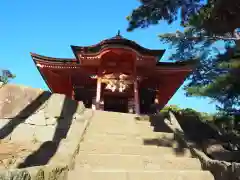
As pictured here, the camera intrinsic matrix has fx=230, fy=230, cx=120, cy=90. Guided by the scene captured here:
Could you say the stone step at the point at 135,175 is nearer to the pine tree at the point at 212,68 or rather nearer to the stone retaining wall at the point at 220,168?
the stone retaining wall at the point at 220,168

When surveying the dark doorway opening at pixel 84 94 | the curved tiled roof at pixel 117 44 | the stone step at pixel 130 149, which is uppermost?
the curved tiled roof at pixel 117 44

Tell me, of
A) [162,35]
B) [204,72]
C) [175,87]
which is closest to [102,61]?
[162,35]

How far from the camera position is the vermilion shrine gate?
1157 centimetres

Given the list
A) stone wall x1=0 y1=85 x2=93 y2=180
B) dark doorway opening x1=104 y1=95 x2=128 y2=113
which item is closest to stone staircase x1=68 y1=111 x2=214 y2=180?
stone wall x1=0 y1=85 x2=93 y2=180

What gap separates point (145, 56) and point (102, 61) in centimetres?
240

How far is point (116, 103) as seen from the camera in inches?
535

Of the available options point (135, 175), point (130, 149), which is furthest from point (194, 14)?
point (135, 175)

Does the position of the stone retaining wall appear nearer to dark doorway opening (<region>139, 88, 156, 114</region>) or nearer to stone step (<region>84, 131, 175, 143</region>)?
stone step (<region>84, 131, 175, 143</region>)

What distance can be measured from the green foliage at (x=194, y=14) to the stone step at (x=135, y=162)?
3557 mm

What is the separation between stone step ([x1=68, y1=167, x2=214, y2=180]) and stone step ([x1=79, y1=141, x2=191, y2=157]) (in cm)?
81

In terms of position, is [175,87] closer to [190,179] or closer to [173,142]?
[173,142]

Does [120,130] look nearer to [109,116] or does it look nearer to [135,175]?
[109,116]

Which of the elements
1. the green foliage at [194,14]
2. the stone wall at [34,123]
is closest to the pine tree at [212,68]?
the green foliage at [194,14]

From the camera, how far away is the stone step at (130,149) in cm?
449
